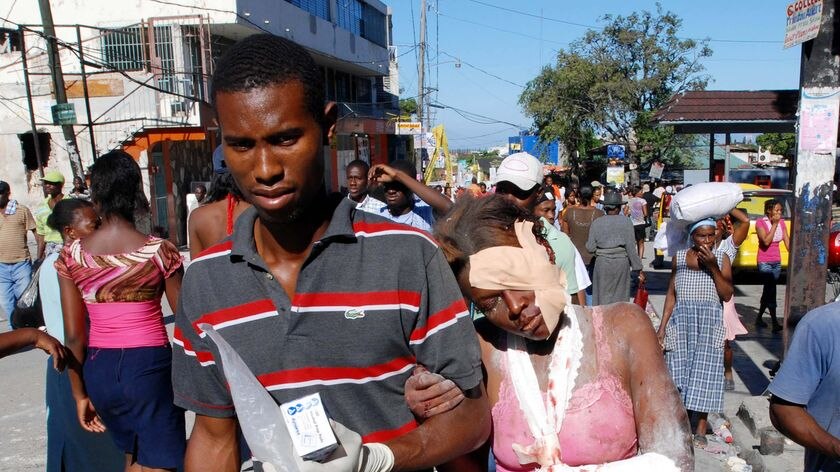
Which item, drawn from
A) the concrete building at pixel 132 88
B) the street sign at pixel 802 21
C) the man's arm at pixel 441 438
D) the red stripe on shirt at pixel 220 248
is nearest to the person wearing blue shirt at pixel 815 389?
the man's arm at pixel 441 438

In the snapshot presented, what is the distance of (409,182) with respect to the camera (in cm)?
405

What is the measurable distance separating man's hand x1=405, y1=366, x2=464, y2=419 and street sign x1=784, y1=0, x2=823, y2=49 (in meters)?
4.31

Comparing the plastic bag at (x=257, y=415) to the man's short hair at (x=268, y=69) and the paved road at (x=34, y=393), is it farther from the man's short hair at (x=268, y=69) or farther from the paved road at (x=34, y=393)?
the paved road at (x=34, y=393)

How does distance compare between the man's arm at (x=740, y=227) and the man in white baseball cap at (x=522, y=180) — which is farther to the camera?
the man's arm at (x=740, y=227)

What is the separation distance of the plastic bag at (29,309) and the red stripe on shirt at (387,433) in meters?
4.02

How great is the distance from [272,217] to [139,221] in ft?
8.01

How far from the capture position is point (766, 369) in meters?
6.82

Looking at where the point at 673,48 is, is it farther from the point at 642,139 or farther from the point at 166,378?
the point at 166,378

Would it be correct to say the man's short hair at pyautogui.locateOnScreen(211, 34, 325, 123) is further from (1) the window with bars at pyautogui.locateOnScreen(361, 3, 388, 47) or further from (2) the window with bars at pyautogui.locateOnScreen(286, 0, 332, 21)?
(1) the window with bars at pyautogui.locateOnScreen(361, 3, 388, 47)

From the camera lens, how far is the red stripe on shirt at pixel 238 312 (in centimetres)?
156

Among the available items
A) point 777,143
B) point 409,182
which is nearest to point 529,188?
point 409,182

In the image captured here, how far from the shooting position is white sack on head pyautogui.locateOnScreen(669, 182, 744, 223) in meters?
4.88

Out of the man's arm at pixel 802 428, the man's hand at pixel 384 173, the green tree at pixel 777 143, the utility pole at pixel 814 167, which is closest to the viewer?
the man's arm at pixel 802 428

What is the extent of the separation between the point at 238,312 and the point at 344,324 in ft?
0.81
